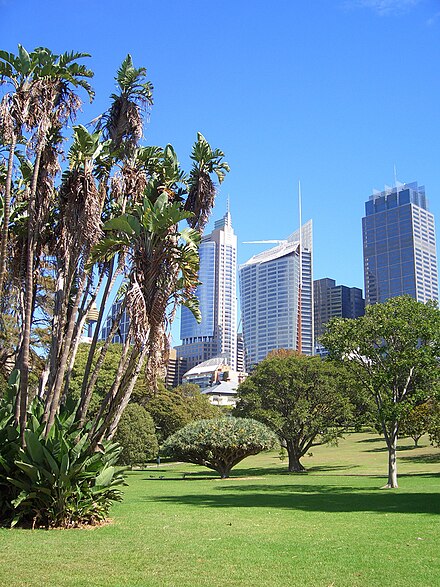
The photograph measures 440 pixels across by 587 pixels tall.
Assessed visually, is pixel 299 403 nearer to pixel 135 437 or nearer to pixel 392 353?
pixel 135 437

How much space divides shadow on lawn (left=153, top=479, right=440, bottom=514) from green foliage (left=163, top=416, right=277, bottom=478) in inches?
331

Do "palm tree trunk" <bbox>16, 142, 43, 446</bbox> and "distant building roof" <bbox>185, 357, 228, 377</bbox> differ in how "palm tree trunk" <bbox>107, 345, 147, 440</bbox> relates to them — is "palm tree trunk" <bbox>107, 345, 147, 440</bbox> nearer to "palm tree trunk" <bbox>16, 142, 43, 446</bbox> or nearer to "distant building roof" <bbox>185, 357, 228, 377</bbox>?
"palm tree trunk" <bbox>16, 142, 43, 446</bbox>

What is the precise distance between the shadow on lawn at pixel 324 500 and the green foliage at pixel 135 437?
18455 mm

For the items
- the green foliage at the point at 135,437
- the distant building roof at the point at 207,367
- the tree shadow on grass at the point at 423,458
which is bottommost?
the tree shadow on grass at the point at 423,458

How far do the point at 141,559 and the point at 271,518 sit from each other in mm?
5830

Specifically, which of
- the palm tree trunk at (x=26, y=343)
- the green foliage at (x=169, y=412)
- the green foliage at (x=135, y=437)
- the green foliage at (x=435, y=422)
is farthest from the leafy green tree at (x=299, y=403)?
the palm tree trunk at (x=26, y=343)

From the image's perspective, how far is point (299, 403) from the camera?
40.8 meters

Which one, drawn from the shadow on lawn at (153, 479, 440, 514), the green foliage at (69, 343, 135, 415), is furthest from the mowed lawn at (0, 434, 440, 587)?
the green foliage at (69, 343, 135, 415)

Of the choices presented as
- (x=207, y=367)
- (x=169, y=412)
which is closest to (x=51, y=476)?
(x=169, y=412)

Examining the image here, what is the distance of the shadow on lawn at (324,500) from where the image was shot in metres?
16.4

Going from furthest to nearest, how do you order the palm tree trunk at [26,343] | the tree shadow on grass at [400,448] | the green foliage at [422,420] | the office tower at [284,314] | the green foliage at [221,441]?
1. the office tower at [284,314]
2. the tree shadow on grass at [400,448]
3. the green foliage at [221,441]
4. the green foliage at [422,420]
5. the palm tree trunk at [26,343]

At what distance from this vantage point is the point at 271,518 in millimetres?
14023

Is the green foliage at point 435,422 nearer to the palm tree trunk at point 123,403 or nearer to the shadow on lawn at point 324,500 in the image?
the shadow on lawn at point 324,500

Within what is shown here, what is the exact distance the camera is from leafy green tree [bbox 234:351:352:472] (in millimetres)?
40375
